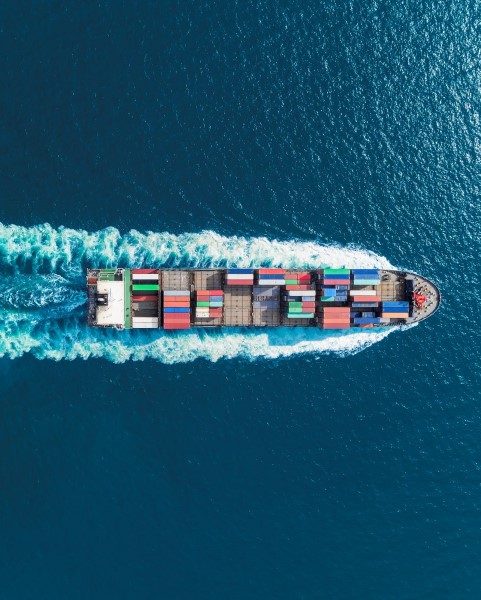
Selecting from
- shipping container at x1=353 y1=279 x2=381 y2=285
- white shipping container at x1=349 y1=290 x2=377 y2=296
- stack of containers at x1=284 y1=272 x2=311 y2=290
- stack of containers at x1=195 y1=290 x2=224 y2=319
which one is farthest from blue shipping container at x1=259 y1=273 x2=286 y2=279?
shipping container at x1=353 y1=279 x2=381 y2=285

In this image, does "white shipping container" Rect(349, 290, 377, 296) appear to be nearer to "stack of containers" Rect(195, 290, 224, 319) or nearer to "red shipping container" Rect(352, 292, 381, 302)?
"red shipping container" Rect(352, 292, 381, 302)

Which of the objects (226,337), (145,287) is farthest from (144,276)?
(226,337)

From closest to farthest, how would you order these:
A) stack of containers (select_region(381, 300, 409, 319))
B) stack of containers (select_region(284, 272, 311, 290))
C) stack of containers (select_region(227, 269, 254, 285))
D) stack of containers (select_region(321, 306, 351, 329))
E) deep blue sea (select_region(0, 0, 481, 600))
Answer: deep blue sea (select_region(0, 0, 481, 600)), stack of containers (select_region(227, 269, 254, 285)), stack of containers (select_region(284, 272, 311, 290)), stack of containers (select_region(321, 306, 351, 329)), stack of containers (select_region(381, 300, 409, 319))

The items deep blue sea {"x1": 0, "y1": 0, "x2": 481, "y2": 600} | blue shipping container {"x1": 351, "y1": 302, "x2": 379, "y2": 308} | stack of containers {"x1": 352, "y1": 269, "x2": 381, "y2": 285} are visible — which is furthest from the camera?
blue shipping container {"x1": 351, "y1": 302, "x2": 379, "y2": 308}

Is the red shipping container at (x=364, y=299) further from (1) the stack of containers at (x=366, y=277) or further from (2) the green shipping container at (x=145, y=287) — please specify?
(2) the green shipping container at (x=145, y=287)

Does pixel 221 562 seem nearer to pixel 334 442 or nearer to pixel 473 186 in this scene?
pixel 334 442

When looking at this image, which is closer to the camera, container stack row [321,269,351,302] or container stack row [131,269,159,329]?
container stack row [131,269,159,329]

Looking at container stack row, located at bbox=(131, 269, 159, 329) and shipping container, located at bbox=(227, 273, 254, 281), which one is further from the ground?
shipping container, located at bbox=(227, 273, 254, 281)

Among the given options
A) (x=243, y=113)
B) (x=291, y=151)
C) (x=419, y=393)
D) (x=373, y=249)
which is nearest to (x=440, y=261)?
(x=373, y=249)
